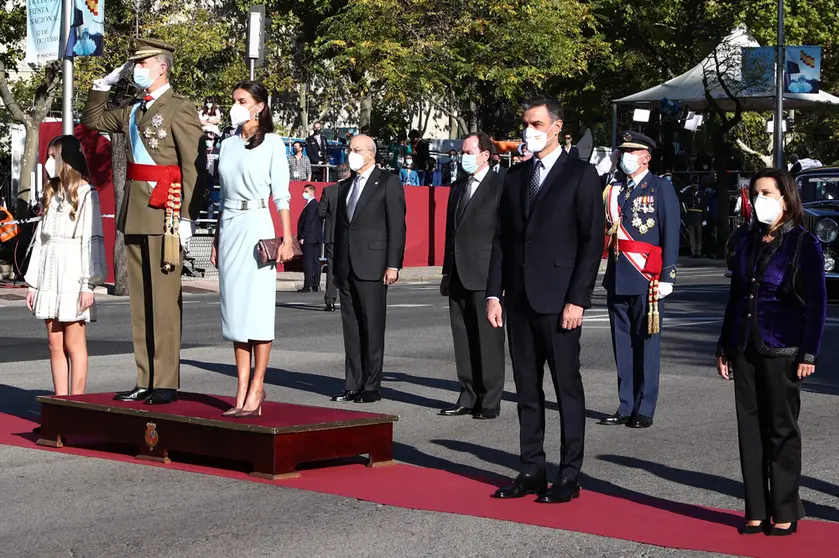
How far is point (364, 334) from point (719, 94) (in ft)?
104

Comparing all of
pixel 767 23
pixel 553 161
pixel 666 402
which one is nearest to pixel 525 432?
pixel 553 161

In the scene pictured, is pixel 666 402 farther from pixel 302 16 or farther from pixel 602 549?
pixel 302 16

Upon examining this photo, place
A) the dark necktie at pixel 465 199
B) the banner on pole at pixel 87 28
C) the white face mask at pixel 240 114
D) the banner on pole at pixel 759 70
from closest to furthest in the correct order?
the white face mask at pixel 240 114 < the dark necktie at pixel 465 199 < the banner on pole at pixel 87 28 < the banner on pole at pixel 759 70

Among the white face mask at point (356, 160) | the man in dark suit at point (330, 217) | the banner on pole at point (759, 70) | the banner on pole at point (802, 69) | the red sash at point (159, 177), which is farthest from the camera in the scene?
the banner on pole at point (802, 69)

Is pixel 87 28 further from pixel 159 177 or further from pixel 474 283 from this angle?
pixel 159 177

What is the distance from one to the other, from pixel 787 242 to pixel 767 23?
50427mm

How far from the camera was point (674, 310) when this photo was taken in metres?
21.6

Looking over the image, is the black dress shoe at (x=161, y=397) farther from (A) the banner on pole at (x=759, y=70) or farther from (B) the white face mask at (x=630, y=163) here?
(A) the banner on pole at (x=759, y=70)

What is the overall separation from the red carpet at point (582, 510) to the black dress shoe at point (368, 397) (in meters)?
3.05

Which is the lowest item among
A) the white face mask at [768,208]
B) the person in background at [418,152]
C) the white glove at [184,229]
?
the white glove at [184,229]

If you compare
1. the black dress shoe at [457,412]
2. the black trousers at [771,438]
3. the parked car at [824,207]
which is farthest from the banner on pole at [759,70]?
the black trousers at [771,438]

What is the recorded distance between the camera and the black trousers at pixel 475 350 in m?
11.1

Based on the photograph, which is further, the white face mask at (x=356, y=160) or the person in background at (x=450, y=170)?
the person in background at (x=450, y=170)

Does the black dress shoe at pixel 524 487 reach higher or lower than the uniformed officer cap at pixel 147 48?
lower
